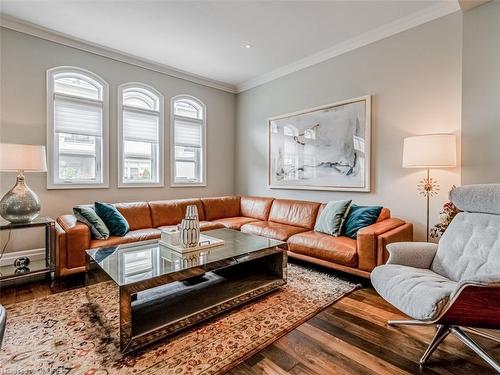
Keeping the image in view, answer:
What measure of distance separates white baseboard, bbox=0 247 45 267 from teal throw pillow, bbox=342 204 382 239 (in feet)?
12.2

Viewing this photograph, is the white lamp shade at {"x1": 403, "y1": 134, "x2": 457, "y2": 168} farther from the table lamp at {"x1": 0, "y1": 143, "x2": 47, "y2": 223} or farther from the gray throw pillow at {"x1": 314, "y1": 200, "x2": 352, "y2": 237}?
the table lamp at {"x1": 0, "y1": 143, "x2": 47, "y2": 223}

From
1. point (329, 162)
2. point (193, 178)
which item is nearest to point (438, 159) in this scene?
point (329, 162)

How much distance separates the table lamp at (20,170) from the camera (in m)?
2.61

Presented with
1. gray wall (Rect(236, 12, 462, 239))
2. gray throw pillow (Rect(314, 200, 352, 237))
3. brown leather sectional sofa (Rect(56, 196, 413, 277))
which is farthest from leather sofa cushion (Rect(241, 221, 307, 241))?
gray wall (Rect(236, 12, 462, 239))

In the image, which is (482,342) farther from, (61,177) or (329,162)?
(61,177)

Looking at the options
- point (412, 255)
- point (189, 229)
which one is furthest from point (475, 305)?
point (189, 229)

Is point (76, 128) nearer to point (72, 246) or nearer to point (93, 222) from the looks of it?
point (93, 222)

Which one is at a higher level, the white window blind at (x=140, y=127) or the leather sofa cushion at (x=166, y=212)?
the white window blind at (x=140, y=127)

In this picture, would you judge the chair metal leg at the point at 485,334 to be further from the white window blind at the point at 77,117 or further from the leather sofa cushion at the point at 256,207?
the white window blind at the point at 77,117

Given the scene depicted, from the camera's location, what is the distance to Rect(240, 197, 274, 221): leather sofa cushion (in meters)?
4.39

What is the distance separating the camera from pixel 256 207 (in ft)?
14.9

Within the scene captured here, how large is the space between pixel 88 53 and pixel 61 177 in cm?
172

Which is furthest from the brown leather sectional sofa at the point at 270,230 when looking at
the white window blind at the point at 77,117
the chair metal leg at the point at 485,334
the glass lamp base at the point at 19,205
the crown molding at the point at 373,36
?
the crown molding at the point at 373,36

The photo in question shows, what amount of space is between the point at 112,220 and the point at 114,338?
1.64 m
